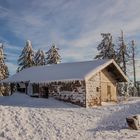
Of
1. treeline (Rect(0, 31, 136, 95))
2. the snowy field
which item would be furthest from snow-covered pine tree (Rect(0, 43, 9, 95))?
the snowy field

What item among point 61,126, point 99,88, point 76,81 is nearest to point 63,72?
point 76,81

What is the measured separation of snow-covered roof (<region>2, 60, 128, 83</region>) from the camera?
30.4 metres

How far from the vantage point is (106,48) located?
53.0 meters

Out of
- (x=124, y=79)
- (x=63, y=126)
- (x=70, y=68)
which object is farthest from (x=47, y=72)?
(x=63, y=126)

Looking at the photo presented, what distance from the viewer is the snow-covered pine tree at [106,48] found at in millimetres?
52719

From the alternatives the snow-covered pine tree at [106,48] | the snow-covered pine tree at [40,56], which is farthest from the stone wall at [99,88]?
the snow-covered pine tree at [40,56]

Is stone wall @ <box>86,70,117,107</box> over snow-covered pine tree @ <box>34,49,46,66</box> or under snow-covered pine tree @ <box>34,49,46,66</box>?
under

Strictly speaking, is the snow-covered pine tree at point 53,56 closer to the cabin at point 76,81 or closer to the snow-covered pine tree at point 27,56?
the snow-covered pine tree at point 27,56

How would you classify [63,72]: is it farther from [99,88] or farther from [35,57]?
[35,57]

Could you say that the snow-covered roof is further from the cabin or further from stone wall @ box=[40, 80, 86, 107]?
stone wall @ box=[40, 80, 86, 107]

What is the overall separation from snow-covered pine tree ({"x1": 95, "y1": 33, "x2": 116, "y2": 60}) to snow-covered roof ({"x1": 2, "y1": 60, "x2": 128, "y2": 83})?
16.0 meters

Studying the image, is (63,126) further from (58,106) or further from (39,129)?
(58,106)

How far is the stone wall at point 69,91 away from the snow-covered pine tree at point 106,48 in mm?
22467

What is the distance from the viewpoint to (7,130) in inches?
639
